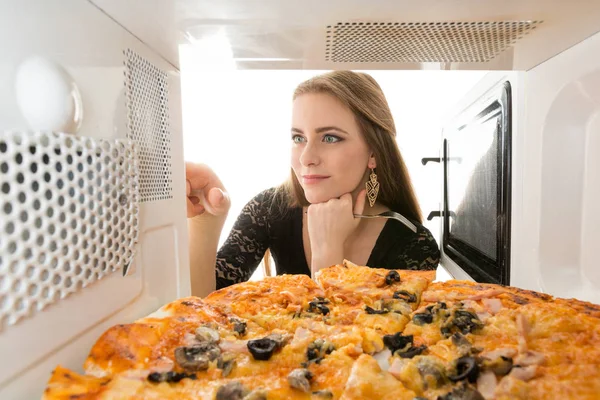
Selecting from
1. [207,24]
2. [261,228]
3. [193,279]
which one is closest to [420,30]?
[207,24]

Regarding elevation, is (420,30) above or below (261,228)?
above

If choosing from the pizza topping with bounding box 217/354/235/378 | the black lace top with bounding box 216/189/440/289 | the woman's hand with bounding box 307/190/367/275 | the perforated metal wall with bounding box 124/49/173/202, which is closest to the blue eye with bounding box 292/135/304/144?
the woman's hand with bounding box 307/190/367/275

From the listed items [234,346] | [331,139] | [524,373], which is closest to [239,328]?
[234,346]

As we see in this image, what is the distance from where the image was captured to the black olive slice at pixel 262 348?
484mm

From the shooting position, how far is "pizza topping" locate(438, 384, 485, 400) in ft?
1.29

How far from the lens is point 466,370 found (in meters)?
0.44

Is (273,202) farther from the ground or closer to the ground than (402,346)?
farther from the ground

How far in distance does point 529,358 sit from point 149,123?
2.33ft

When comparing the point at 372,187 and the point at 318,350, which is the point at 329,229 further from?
the point at 318,350

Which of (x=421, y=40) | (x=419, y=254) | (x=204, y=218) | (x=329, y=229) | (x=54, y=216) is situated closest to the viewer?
(x=54, y=216)

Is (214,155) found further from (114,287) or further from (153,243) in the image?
(114,287)

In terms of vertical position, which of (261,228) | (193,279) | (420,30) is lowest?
(193,279)

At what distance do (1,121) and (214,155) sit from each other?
1714mm

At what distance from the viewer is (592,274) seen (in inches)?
33.6
